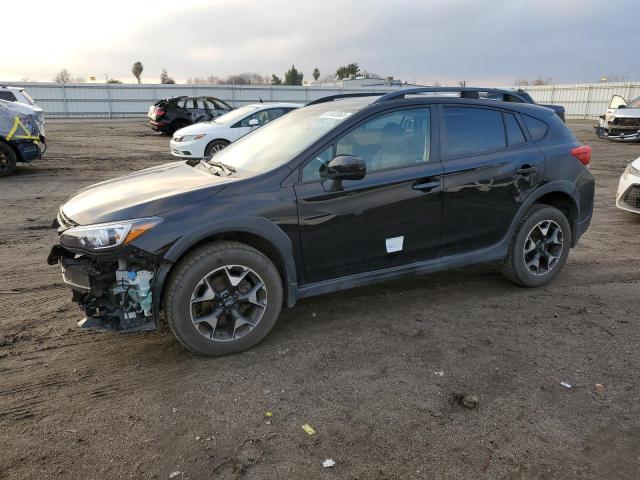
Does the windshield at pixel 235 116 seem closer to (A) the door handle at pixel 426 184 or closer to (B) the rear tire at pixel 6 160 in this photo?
(B) the rear tire at pixel 6 160

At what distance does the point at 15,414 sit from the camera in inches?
118

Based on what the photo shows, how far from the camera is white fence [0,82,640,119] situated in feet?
109

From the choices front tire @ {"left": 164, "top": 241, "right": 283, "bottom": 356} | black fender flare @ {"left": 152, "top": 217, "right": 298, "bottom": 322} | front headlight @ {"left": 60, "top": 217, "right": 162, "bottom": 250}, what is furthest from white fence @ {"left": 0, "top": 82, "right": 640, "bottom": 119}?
front headlight @ {"left": 60, "top": 217, "right": 162, "bottom": 250}

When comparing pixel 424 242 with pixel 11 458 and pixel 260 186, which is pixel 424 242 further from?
pixel 11 458

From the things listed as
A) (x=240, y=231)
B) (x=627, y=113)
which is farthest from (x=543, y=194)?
(x=627, y=113)

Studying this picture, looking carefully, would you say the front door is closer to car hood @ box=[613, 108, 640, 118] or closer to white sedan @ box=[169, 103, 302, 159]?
white sedan @ box=[169, 103, 302, 159]

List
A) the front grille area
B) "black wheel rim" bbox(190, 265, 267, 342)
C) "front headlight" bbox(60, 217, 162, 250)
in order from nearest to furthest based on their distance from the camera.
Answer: "front headlight" bbox(60, 217, 162, 250) < "black wheel rim" bbox(190, 265, 267, 342) < the front grille area

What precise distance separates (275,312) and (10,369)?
6.02 feet

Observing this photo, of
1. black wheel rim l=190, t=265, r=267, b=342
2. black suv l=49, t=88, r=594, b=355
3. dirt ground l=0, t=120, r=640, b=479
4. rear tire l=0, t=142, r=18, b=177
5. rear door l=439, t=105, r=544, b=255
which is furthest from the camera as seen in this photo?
rear tire l=0, t=142, r=18, b=177

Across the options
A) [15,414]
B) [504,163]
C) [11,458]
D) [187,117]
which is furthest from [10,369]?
[187,117]

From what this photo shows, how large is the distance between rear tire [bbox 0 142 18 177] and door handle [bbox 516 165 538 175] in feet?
35.2

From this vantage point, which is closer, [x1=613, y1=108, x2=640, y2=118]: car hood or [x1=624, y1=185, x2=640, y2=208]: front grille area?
[x1=624, y1=185, x2=640, y2=208]: front grille area

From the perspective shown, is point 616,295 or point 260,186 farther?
point 616,295

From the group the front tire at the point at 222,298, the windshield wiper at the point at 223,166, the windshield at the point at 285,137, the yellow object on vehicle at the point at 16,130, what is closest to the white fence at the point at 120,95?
the yellow object on vehicle at the point at 16,130
